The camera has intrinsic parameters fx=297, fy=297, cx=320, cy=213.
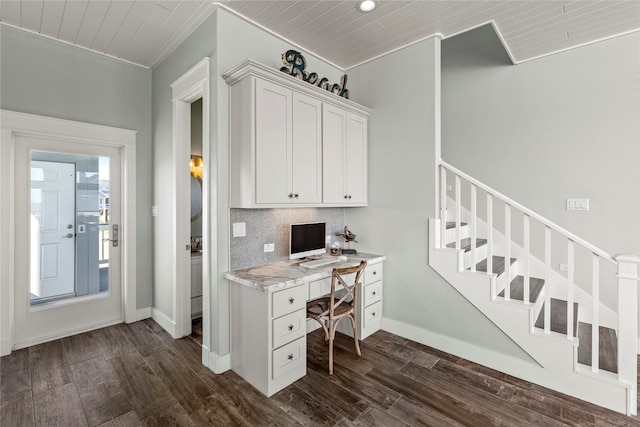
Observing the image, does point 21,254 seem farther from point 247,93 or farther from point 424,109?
point 424,109

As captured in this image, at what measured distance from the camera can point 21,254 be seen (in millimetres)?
2797

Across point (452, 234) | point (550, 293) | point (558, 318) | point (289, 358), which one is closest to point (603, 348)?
point (558, 318)

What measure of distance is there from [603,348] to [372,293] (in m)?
2.05

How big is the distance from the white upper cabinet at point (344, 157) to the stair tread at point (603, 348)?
7.58 ft

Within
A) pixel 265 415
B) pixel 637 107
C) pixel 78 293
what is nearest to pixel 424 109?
pixel 637 107

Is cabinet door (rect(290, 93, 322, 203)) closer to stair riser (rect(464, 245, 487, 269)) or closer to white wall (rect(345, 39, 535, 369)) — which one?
white wall (rect(345, 39, 535, 369))

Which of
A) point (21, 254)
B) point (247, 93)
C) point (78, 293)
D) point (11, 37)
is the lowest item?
point (78, 293)

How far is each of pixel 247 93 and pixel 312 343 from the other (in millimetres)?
2398

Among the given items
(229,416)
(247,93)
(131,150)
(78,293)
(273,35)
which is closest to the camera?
(229,416)

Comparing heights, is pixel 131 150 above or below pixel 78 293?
above

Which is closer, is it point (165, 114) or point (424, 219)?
point (424, 219)

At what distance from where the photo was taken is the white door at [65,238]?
283 cm

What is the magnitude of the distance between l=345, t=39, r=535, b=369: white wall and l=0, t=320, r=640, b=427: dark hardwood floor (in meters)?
0.26

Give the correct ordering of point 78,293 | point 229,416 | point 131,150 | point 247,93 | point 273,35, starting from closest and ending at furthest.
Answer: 1. point 229,416
2. point 247,93
3. point 273,35
4. point 78,293
5. point 131,150
